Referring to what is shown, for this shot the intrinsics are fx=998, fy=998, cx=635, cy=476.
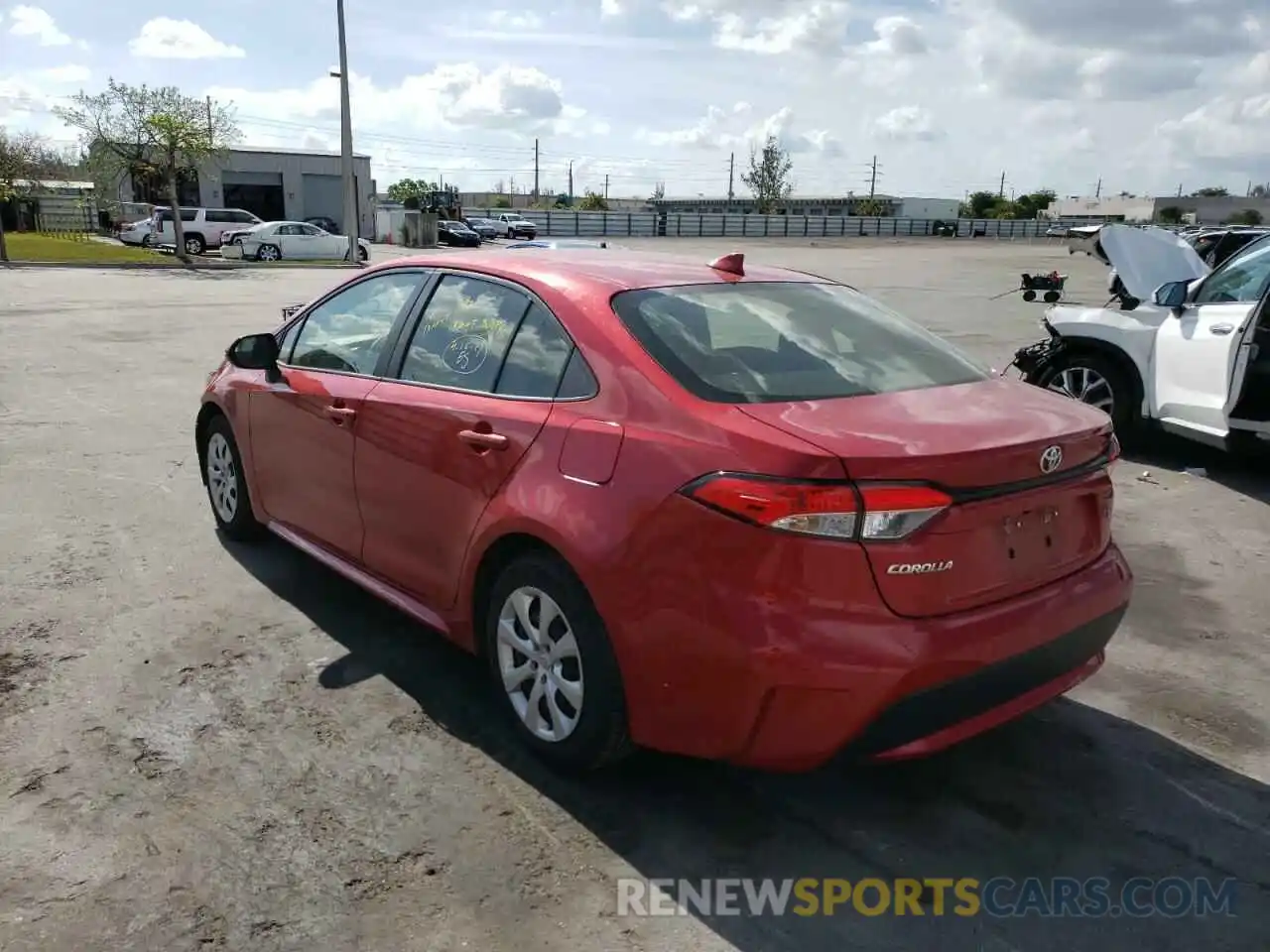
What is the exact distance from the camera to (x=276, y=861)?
2.78m

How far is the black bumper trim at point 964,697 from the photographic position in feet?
8.49

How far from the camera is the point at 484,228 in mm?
51000

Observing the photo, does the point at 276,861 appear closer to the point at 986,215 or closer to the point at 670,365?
the point at 670,365

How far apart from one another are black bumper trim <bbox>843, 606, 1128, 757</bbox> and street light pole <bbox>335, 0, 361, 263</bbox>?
3346cm

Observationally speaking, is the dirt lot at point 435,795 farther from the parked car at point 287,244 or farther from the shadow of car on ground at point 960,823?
the parked car at point 287,244

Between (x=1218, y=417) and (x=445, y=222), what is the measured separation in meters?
43.3

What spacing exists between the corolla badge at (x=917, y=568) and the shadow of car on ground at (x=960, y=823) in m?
0.88

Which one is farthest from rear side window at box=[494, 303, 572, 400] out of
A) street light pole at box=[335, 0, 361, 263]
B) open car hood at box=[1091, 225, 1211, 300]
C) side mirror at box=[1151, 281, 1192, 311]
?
street light pole at box=[335, 0, 361, 263]

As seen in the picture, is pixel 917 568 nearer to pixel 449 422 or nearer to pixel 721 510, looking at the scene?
pixel 721 510

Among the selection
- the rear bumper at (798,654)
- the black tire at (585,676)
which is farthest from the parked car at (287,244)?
the rear bumper at (798,654)

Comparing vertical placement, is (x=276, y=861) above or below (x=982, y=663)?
below

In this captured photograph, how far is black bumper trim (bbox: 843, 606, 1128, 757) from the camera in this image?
2.59 meters

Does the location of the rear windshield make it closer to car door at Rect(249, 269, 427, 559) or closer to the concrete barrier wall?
car door at Rect(249, 269, 427, 559)


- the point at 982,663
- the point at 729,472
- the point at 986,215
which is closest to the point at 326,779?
the point at 729,472
